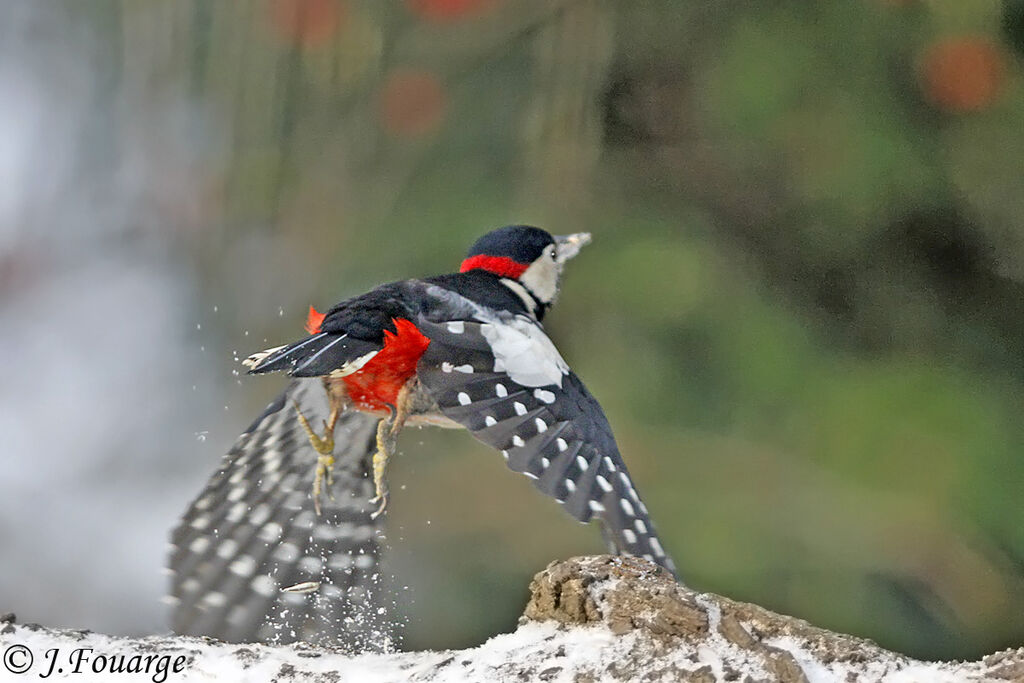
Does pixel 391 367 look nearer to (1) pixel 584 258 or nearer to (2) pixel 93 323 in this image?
(1) pixel 584 258

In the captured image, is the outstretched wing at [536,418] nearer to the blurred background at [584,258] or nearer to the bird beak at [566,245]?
the bird beak at [566,245]

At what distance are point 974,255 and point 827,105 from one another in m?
0.27

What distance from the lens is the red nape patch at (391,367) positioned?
95 cm

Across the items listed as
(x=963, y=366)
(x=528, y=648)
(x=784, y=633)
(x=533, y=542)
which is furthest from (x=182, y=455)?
(x=963, y=366)

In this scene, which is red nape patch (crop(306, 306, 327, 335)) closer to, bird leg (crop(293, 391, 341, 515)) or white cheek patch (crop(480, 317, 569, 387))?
bird leg (crop(293, 391, 341, 515))

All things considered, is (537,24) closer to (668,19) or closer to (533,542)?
(668,19)

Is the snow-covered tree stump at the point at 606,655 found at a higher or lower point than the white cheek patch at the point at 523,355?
lower

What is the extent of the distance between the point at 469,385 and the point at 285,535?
1.15ft

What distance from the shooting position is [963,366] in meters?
1.33

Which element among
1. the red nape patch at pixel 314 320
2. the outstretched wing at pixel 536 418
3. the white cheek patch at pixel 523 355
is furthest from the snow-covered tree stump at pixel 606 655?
the red nape patch at pixel 314 320

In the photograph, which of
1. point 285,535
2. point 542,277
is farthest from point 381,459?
point 542,277

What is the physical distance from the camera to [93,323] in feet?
4.40

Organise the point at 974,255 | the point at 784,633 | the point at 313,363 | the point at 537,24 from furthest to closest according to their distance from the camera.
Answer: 1. the point at 974,255
2. the point at 537,24
3. the point at 313,363
4. the point at 784,633

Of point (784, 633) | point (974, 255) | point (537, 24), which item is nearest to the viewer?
point (784, 633)
